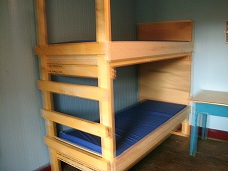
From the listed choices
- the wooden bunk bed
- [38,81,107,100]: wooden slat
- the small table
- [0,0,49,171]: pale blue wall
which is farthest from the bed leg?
the small table

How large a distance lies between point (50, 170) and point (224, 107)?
1.68 meters

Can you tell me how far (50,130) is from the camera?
6.03 feet

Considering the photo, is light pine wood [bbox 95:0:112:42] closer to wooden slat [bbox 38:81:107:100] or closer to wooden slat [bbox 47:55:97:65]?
wooden slat [bbox 47:55:97:65]

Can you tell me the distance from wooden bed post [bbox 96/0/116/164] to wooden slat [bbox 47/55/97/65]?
0.08m

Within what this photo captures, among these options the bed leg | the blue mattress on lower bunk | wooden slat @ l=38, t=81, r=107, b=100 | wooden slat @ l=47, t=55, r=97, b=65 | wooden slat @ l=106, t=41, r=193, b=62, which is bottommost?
the bed leg

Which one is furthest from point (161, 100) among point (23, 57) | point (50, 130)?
point (23, 57)

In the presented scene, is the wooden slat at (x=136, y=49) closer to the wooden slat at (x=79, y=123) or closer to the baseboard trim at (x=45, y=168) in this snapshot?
the wooden slat at (x=79, y=123)

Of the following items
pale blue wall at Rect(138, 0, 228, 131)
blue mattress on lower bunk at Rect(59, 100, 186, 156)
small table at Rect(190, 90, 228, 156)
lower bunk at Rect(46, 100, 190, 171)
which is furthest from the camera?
pale blue wall at Rect(138, 0, 228, 131)

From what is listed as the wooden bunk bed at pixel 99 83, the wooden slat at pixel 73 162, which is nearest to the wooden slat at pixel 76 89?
the wooden bunk bed at pixel 99 83

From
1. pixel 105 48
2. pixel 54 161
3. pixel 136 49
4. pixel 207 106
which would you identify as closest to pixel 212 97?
pixel 207 106

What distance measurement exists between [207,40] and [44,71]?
5.95 feet

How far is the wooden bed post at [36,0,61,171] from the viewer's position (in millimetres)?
1690

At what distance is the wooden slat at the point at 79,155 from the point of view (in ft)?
4.81

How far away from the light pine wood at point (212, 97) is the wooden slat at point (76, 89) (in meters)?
1.09
